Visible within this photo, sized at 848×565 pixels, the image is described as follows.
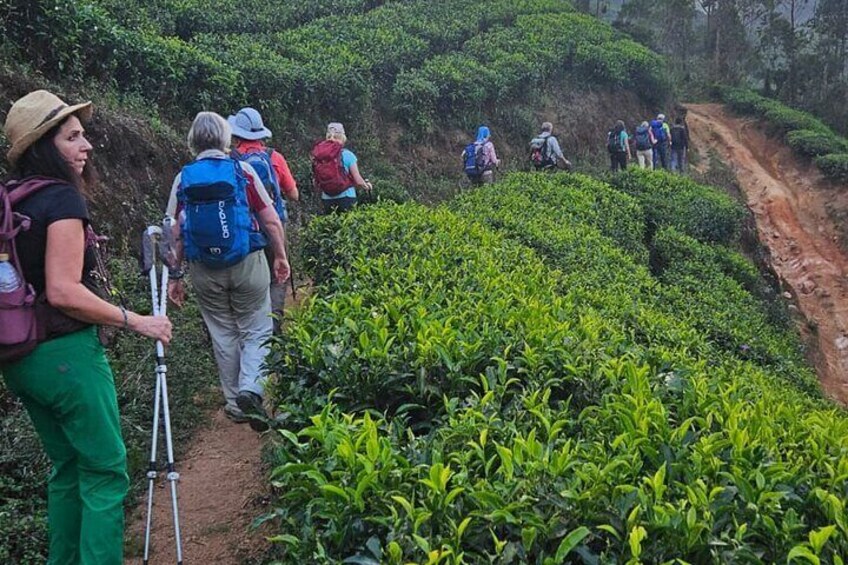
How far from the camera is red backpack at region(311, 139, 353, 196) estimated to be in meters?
7.42

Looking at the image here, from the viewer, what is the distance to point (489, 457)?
2.75 meters

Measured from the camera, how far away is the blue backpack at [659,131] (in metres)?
20.3

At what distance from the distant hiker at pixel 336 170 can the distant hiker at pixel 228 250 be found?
104 inches

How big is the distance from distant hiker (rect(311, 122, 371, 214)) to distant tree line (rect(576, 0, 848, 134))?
32.1 meters

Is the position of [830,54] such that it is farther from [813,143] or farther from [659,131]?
[659,131]

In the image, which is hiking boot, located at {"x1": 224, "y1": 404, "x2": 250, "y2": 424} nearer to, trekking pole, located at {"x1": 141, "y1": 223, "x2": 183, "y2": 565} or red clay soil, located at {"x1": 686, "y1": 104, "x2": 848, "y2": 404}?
trekking pole, located at {"x1": 141, "y1": 223, "x2": 183, "y2": 565}

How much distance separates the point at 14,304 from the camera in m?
2.65

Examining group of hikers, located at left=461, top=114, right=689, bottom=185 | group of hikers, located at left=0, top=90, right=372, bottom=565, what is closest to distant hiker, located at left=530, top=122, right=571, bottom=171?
group of hikers, located at left=461, top=114, right=689, bottom=185

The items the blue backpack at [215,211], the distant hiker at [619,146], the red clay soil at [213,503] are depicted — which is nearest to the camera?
the red clay soil at [213,503]

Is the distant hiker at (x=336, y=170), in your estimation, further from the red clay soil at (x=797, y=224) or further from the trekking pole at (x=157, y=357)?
the red clay soil at (x=797, y=224)

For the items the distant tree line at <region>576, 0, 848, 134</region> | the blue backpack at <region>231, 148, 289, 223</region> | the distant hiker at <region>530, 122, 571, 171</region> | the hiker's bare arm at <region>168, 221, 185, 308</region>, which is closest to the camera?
the hiker's bare arm at <region>168, 221, 185, 308</region>

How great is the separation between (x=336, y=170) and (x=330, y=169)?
0.06 metres

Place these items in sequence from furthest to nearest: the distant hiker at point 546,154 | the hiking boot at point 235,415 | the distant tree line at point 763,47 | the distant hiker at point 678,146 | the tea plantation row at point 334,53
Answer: the distant tree line at point 763,47 < the distant hiker at point 678,146 < the distant hiker at point 546,154 < the tea plantation row at point 334,53 < the hiking boot at point 235,415

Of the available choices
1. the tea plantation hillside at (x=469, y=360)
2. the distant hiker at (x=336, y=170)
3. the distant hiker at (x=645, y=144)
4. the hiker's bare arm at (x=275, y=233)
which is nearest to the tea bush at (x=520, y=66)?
the tea plantation hillside at (x=469, y=360)
